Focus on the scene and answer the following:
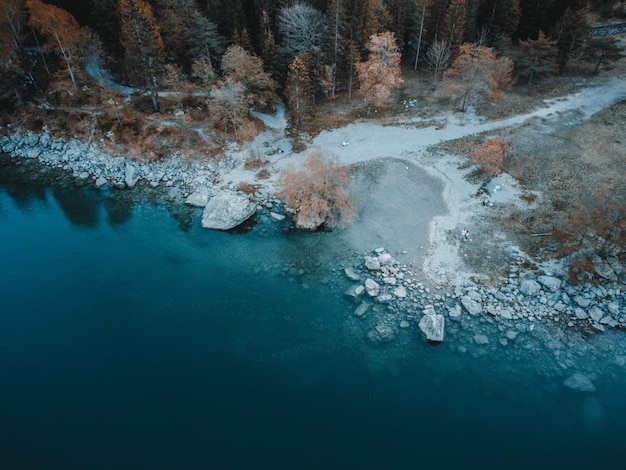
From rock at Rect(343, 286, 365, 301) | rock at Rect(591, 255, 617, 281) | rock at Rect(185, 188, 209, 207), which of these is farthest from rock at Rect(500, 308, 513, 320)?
rock at Rect(185, 188, 209, 207)

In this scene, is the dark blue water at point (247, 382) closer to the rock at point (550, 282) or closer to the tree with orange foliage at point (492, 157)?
the rock at point (550, 282)

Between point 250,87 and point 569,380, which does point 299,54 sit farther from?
point 569,380

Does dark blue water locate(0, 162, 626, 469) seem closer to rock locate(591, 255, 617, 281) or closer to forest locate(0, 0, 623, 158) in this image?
rock locate(591, 255, 617, 281)

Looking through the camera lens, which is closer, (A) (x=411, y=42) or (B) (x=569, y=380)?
(B) (x=569, y=380)

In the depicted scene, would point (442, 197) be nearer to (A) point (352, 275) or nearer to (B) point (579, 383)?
(A) point (352, 275)

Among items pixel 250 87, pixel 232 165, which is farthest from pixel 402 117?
pixel 232 165
